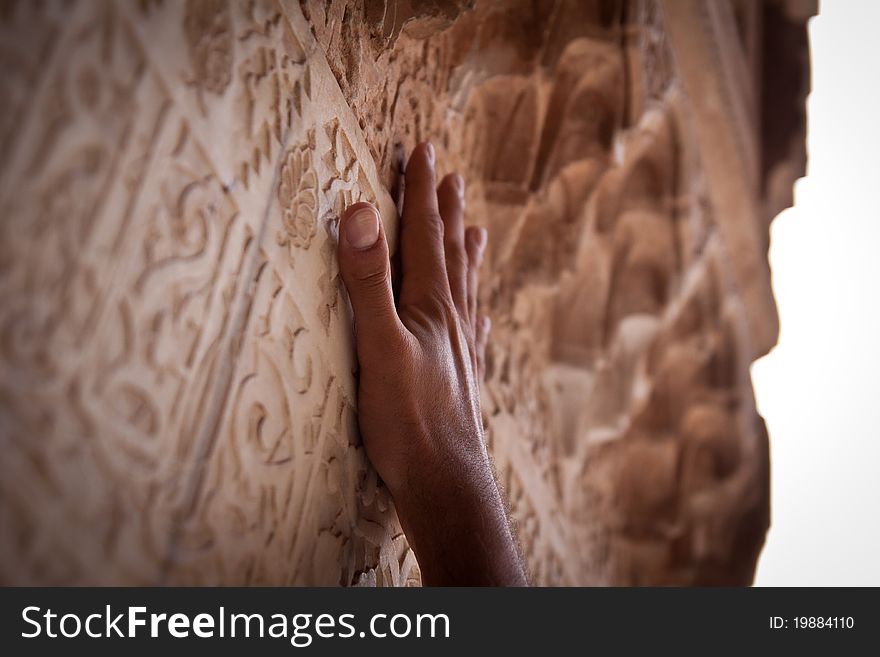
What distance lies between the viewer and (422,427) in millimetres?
840

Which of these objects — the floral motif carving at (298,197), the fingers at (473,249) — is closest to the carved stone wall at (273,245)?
the floral motif carving at (298,197)

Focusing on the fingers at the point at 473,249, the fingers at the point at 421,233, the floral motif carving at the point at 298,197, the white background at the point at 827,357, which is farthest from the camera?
the white background at the point at 827,357

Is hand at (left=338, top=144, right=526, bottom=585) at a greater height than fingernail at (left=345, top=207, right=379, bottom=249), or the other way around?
fingernail at (left=345, top=207, right=379, bottom=249)

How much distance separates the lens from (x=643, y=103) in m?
1.60

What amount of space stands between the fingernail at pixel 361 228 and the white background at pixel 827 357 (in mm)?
1349

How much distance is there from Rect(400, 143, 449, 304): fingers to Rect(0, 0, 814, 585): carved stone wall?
3 centimetres

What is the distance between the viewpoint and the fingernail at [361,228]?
0.80 m

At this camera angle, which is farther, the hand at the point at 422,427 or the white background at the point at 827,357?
the white background at the point at 827,357

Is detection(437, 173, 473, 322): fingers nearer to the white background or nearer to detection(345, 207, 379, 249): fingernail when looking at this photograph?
detection(345, 207, 379, 249): fingernail

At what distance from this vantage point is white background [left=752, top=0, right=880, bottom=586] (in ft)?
6.03

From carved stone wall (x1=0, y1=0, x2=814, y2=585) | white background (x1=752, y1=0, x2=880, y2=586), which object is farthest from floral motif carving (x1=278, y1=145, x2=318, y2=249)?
white background (x1=752, y1=0, x2=880, y2=586)

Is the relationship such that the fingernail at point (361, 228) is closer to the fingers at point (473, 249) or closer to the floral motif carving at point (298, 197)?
the floral motif carving at point (298, 197)
